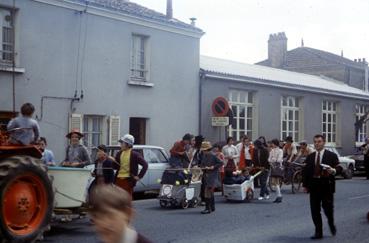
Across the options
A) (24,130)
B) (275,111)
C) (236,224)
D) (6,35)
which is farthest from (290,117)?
(24,130)

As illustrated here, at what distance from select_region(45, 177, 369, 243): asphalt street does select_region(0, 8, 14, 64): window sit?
5.44 metres

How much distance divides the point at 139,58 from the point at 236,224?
997 centimetres

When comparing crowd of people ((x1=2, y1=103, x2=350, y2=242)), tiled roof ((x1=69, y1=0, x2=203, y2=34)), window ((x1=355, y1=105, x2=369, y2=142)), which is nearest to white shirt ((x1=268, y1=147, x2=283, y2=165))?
crowd of people ((x1=2, y1=103, x2=350, y2=242))

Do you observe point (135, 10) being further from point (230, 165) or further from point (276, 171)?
point (276, 171)

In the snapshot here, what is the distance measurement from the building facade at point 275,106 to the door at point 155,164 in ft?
20.9

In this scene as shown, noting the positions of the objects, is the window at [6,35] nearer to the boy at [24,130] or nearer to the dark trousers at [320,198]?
the boy at [24,130]

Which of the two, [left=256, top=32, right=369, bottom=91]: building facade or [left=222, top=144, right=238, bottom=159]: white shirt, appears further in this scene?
[left=256, top=32, right=369, bottom=91]: building facade

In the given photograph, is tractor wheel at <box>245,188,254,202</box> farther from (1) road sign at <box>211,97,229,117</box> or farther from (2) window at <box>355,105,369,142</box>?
(2) window at <box>355,105,369,142</box>

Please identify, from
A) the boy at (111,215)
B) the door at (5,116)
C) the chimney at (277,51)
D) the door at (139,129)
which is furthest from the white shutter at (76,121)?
the chimney at (277,51)

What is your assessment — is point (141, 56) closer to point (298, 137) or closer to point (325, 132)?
point (298, 137)

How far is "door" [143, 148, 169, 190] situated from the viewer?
50.6ft

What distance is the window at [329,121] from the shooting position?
31.2m

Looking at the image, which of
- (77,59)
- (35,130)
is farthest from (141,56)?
(35,130)

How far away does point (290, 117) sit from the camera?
28391mm
